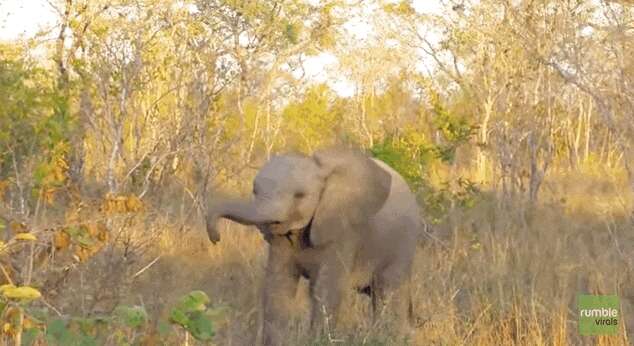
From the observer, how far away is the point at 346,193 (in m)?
6.55

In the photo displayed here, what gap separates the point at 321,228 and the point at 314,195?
19 centimetres

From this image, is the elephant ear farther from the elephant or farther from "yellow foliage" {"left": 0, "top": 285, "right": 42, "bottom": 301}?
"yellow foliage" {"left": 0, "top": 285, "right": 42, "bottom": 301}

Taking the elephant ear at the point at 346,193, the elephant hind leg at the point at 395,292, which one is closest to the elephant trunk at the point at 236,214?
the elephant ear at the point at 346,193

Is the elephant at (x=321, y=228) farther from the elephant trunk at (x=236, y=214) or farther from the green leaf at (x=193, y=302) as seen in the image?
the green leaf at (x=193, y=302)

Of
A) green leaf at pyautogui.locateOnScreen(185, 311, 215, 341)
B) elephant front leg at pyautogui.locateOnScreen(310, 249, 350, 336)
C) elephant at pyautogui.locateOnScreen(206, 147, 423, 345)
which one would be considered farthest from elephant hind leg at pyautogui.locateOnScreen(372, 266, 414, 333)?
green leaf at pyautogui.locateOnScreen(185, 311, 215, 341)

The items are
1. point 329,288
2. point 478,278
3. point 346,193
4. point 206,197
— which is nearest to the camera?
point 329,288

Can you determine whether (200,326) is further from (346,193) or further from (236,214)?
(346,193)

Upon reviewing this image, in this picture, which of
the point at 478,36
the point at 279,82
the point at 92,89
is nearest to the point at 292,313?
the point at 92,89

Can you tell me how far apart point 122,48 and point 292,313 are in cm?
360

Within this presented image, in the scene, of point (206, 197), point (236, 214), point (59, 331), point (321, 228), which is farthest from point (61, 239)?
point (206, 197)

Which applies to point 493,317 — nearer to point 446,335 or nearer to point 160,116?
point 446,335

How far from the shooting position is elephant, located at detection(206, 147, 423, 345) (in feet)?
19.8

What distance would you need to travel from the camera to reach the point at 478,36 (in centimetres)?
1546

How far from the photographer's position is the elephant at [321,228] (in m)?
6.05
